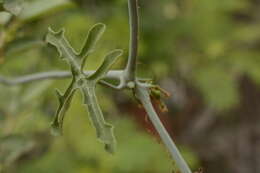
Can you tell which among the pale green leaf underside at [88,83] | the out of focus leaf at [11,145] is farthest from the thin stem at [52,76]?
the out of focus leaf at [11,145]

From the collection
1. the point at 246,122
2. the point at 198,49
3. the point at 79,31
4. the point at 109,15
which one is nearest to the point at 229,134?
the point at 246,122

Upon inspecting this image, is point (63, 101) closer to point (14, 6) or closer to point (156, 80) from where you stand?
point (14, 6)

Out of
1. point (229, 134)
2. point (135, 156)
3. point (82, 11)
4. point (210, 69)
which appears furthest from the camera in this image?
point (229, 134)

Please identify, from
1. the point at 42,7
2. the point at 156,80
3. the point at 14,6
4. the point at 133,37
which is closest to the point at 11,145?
the point at 42,7

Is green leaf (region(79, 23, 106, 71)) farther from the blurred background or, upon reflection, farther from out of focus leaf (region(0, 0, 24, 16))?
the blurred background

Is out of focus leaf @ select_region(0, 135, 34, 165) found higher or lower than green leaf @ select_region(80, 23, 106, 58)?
lower

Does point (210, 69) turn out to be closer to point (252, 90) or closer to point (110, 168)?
point (110, 168)

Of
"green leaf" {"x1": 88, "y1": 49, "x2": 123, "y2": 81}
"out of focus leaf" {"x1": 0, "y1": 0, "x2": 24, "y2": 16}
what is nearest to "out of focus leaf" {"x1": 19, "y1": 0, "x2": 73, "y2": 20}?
"out of focus leaf" {"x1": 0, "y1": 0, "x2": 24, "y2": 16}
